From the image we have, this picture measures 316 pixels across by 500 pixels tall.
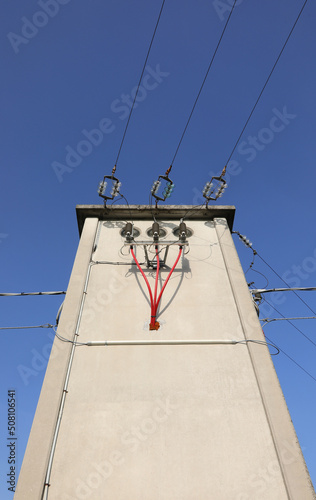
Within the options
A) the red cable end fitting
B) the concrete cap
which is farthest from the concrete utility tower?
the concrete cap

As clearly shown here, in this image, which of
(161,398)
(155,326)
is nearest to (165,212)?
(155,326)

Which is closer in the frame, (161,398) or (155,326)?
(161,398)

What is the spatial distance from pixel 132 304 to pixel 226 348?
79.4 inches

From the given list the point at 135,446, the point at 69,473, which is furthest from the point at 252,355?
the point at 69,473

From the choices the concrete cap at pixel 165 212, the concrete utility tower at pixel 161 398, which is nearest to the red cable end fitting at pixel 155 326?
the concrete utility tower at pixel 161 398

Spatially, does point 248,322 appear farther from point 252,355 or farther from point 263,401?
point 263,401

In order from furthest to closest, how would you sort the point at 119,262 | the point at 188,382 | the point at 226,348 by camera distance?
the point at 119,262
the point at 226,348
the point at 188,382

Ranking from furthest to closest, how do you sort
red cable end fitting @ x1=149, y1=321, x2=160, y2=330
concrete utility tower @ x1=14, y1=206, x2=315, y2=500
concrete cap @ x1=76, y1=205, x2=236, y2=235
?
concrete cap @ x1=76, y1=205, x2=236, y2=235
red cable end fitting @ x1=149, y1=321, x2=160, y2=330
concrete utility tower @ x1=14, y1=206, x2=315, y2=500

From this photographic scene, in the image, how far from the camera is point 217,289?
7.47m

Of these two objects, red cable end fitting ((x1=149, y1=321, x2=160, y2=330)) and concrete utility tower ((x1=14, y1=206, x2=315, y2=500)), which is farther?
red cable end fitting ((x1=149, y1=321, x2=160, y2=330))

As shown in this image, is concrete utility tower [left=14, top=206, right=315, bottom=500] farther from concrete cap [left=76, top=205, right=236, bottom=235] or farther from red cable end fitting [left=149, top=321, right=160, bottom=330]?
concrete cap [left=76, top=205, right=236, bottom=235]

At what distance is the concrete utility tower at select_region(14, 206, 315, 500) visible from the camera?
14.9 ft

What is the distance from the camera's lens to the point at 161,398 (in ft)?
17.9

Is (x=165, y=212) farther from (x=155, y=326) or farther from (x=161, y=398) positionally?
(x=161, y=398)
